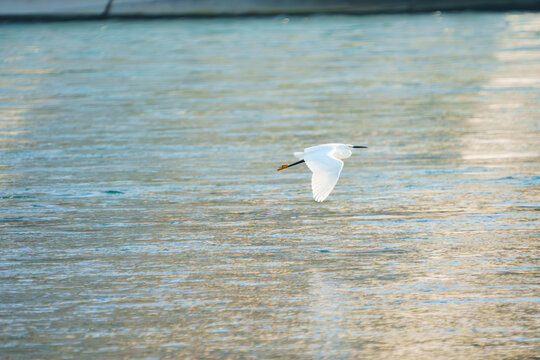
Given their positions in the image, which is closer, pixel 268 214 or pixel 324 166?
pixel 324 166

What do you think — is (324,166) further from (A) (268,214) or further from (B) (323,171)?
(A) (268,214)

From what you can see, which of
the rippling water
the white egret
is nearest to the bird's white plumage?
the white egret

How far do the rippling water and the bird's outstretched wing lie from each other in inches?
6.6

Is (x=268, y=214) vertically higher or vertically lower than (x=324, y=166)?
lower

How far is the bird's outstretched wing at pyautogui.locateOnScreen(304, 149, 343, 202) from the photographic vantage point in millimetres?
2609

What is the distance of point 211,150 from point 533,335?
2108 mm

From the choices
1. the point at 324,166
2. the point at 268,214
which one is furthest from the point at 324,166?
the point at 268,214

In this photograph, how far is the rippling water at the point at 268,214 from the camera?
2084mm

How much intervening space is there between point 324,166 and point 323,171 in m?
0.03

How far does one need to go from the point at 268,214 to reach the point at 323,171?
352mm

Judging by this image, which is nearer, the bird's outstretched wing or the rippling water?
the rippling water

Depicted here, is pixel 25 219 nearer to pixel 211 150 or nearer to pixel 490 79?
pixel 211 150

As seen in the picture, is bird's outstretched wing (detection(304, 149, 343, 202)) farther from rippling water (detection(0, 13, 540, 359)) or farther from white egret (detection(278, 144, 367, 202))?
rippling water (detection(0, 13, 540, 359))

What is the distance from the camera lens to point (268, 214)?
2.96 m
